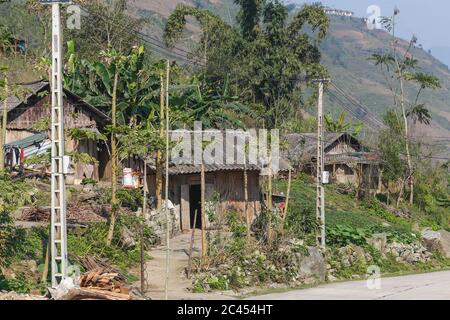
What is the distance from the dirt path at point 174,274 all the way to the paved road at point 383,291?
1.80m

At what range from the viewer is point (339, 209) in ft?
144

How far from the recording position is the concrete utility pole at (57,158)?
1736cm

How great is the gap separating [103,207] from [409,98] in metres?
154

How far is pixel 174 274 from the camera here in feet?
76.8

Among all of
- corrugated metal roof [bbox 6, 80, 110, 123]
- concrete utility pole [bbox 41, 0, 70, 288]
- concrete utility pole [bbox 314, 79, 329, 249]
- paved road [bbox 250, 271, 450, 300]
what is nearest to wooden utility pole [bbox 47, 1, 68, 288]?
concrete utility pole [bbox 41, 0, 70, 288]

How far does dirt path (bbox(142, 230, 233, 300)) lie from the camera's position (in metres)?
20.9

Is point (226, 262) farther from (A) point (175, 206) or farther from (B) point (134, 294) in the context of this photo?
(A) point (175, 206)

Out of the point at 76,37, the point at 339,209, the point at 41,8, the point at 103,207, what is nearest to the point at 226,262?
the point at 103,207

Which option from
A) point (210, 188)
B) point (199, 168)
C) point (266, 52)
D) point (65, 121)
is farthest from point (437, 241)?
point (266, 52)

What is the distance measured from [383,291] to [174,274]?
584 centimetres

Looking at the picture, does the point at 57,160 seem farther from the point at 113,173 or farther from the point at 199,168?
A: the point at 199,168

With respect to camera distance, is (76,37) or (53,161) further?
(76,37)

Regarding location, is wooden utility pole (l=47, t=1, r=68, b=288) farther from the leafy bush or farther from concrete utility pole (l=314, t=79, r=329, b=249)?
the leafy bush
